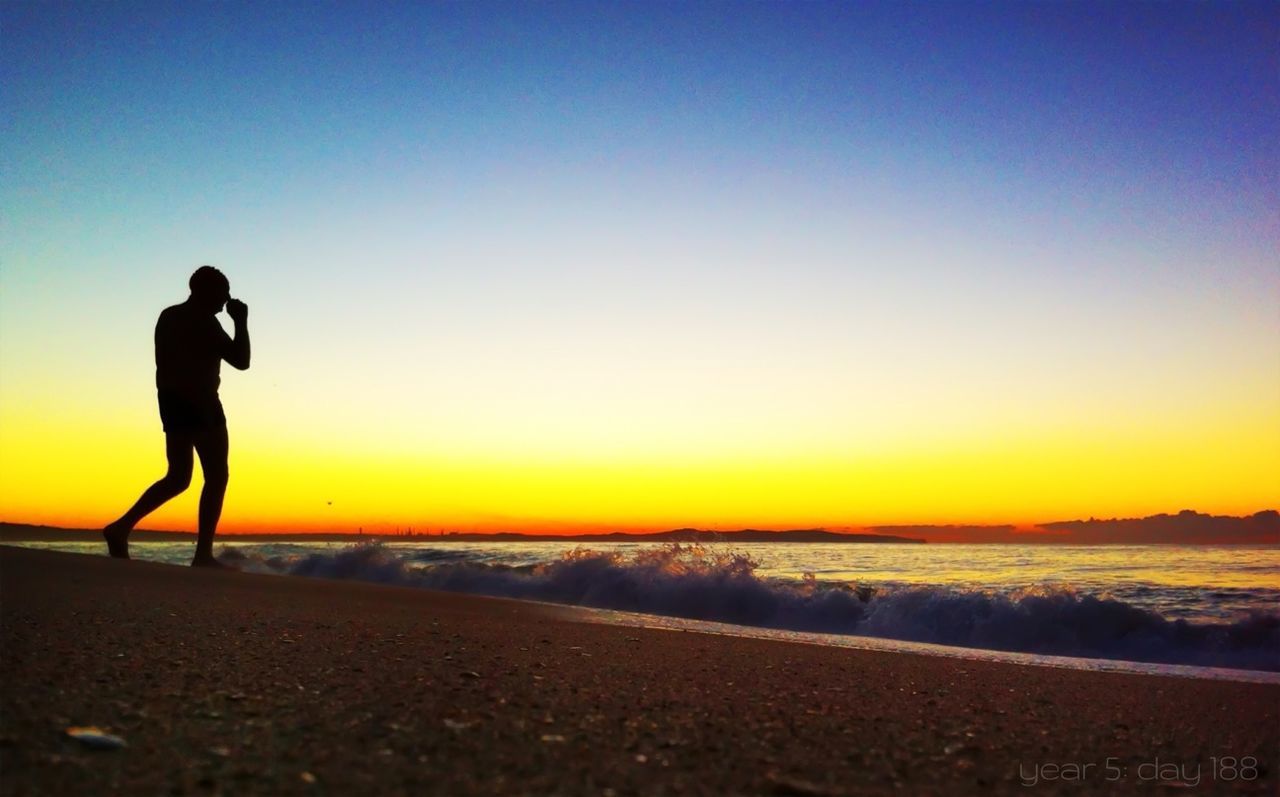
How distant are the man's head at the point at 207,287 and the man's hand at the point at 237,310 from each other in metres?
0.12

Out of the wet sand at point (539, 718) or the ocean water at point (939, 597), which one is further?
the ocean water at point (939, 597)

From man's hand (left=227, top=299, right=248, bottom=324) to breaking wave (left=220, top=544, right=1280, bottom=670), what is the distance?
18.5 ft

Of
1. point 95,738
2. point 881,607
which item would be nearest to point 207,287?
point 95,738

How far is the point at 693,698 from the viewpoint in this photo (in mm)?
2068

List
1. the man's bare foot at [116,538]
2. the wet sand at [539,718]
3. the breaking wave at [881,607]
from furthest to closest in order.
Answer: the breaking wave at [881,607]
the man's bare foot at [116,538]
the wet sand at [539,718]

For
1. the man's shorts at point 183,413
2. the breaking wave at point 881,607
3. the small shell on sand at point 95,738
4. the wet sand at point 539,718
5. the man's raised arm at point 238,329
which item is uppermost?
the man's raised arm at point 238,329

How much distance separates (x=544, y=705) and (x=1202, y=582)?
11888 millimetres

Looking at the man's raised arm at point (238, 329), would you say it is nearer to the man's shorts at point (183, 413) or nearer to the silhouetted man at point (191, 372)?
the silhouetted man at point (191, 372)

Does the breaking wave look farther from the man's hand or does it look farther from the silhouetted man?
the man's hand

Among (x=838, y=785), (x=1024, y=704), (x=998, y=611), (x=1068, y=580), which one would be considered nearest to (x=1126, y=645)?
(x=998, y=611)

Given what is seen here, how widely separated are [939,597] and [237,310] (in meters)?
7.25

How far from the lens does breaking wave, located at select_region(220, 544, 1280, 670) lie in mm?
7488

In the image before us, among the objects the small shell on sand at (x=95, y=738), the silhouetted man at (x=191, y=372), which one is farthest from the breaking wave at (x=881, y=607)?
the small shell on sand at (x=95, y=738)

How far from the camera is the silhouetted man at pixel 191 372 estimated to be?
6789mm
